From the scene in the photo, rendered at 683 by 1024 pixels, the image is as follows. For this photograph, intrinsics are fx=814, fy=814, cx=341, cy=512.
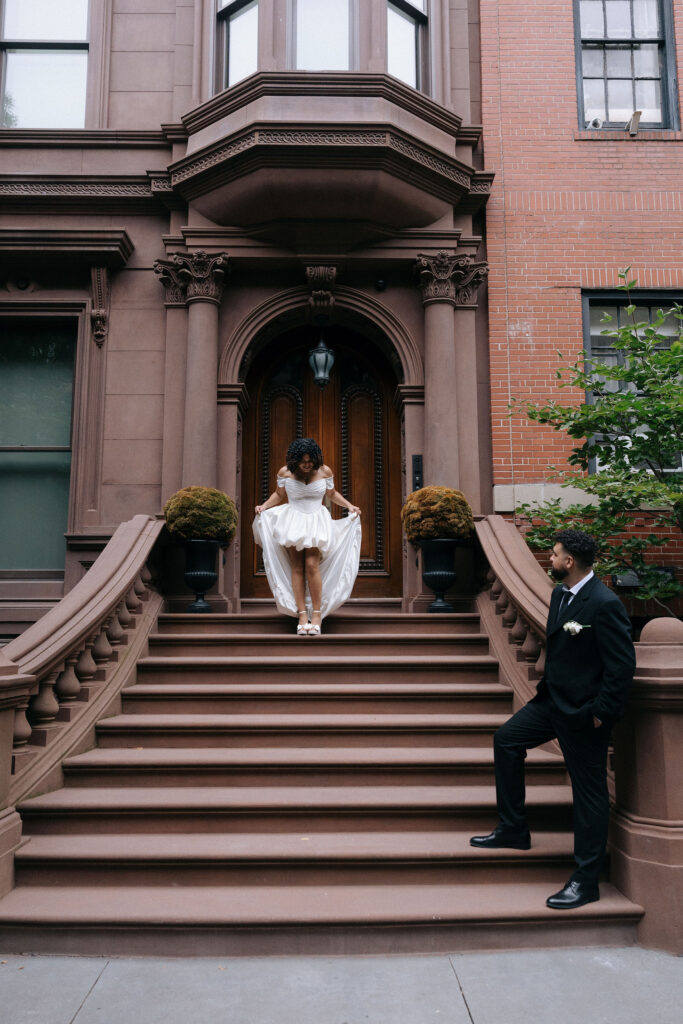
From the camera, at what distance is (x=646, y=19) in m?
10.0

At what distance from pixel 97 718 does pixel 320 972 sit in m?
2.52

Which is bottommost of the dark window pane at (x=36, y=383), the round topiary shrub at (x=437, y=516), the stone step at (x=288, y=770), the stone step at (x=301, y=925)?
the stone step at (x=301, y=925)

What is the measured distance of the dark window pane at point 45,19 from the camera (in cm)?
972

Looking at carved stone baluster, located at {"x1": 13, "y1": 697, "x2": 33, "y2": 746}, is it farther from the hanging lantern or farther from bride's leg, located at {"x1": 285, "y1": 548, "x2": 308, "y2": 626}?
the hanging lantern

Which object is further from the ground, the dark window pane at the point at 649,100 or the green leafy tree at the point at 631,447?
the dark window pane at the point at 649,100

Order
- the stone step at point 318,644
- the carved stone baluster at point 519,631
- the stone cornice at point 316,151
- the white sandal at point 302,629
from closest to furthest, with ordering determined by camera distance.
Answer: the carved stone baluster at point 519,631 → the stone step at point 318,644 → the white sandal at point 302,629 → the stone cornice at point 316,151

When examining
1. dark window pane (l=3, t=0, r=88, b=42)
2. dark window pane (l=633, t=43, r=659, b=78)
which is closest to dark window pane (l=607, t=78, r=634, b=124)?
dark window pane (l=633, t=43, r=659, b=78)

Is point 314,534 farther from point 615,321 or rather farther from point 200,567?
point 615,321

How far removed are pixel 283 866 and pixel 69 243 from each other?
282 inches

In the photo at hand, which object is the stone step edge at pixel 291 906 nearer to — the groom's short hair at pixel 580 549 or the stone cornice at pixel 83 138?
the groom's short hair at pixel 580 549

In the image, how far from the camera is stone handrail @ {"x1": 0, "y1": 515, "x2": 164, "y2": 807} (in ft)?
15.2

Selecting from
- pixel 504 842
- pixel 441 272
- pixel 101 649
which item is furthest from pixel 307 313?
pixel 504 842

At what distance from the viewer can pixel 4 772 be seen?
4344 mm

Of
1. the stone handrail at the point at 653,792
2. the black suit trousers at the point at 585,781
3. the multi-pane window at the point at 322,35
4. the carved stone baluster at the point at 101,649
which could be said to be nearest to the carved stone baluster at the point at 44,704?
the carved stone baluster at the point at 101,649
